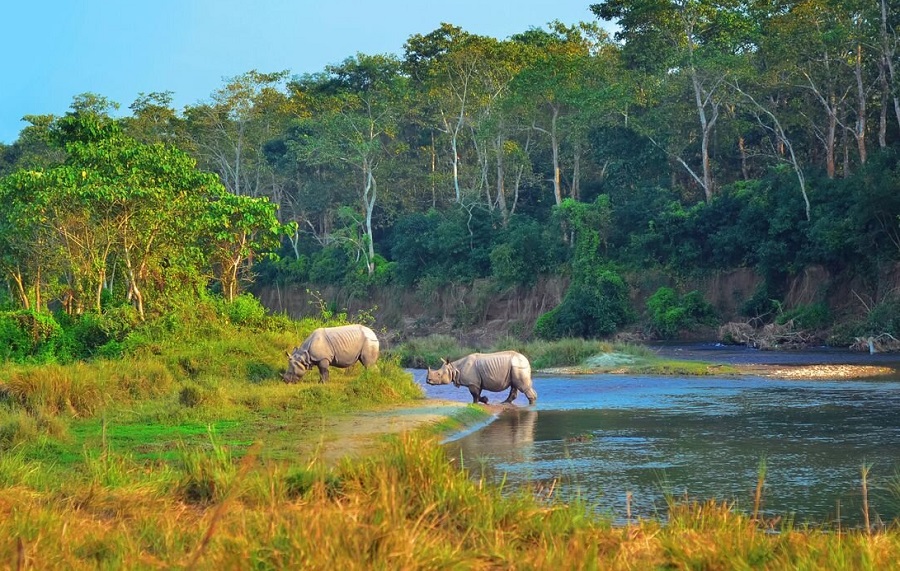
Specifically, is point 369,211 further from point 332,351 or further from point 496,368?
point 496,368

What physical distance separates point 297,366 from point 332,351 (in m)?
0.84

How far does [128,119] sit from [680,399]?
4737cm

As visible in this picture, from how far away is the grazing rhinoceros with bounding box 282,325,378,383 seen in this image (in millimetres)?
20609

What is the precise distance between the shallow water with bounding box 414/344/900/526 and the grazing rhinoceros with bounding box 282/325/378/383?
271 centimetres

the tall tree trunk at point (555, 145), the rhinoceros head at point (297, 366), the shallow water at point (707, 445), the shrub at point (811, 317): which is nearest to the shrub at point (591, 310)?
the tall tree trunk at point (555, 145)

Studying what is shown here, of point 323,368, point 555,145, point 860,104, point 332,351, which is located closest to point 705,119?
point 555,145

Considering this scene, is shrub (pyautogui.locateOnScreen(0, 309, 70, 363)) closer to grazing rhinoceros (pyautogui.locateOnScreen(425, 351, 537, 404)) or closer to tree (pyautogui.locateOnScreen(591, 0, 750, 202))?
grazing rhinoceros (pyautogui.locateOnScreen(425, 351, 537, 404))

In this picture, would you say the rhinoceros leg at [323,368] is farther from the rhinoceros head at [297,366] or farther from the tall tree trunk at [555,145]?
the tall tree trunk at [555,145]

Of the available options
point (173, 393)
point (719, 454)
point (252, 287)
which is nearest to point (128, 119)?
point (252, 287)

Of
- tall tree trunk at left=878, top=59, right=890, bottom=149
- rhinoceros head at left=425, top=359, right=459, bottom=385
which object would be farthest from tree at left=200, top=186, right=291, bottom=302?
tall tree trunk at left=878, top=59, right=890, bottom=149

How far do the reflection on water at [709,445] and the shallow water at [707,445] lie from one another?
0.02 meters

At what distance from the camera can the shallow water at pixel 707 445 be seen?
36.5 ft

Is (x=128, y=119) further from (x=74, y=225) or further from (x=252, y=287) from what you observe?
(x=74, y=225)

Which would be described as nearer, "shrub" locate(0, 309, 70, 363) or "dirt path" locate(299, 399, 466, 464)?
"dirt path" locate(299, 399, 466, 464)
